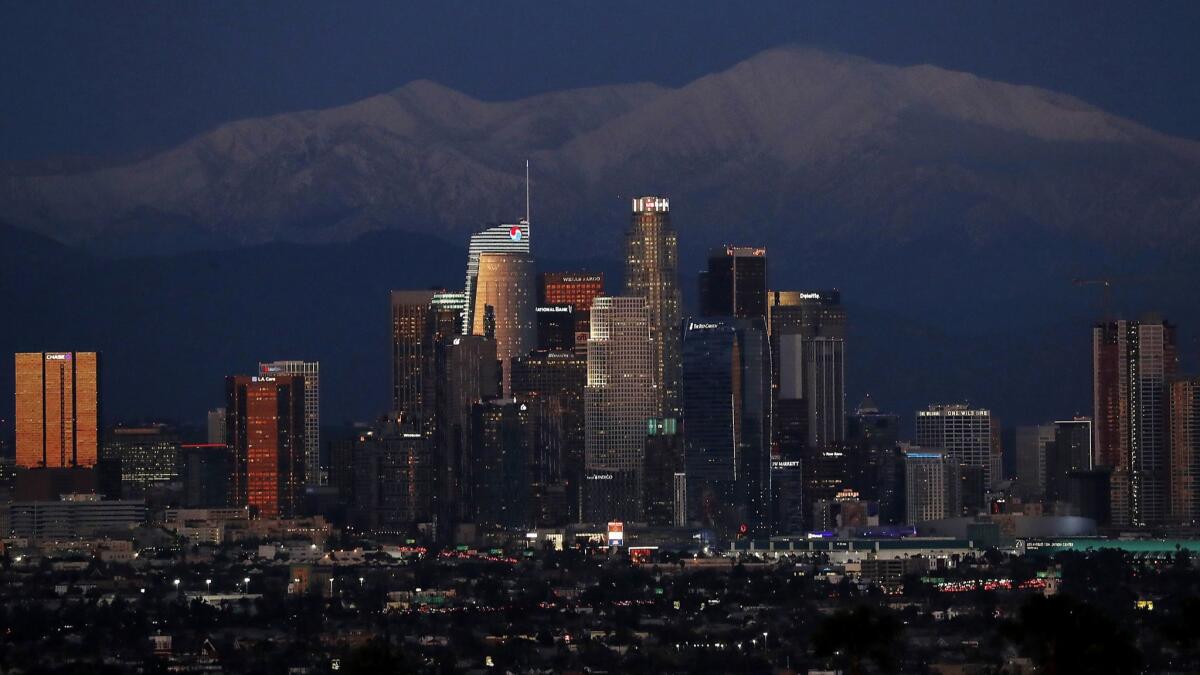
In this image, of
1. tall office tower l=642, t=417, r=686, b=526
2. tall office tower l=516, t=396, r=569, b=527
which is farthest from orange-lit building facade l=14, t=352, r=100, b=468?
tall office tower l=642, t=417, r=686, b=526

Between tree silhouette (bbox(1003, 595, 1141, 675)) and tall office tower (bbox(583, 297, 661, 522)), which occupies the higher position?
tall office tower (bbox(583, 297, 661, 522))

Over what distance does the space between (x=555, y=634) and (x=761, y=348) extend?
2455 inches

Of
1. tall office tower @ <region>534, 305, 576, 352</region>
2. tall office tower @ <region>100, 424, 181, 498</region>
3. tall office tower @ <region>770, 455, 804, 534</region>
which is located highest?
tall office tower @ <region>534, 305, 576, 352</region>

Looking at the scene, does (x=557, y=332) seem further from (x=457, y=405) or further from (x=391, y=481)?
(x=391, y=481)

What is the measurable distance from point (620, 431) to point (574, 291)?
11880mm

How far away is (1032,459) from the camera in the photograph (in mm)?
171625

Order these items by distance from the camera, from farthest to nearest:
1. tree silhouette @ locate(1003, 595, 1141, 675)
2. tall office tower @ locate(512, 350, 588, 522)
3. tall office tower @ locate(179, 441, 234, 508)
Result: tall office tower @ locate(512, 350, 588, 522) → tall office tower @ locate(179, 441, 234, 508) → tree silhouette @ locate(1003, 595, 1141, 675)

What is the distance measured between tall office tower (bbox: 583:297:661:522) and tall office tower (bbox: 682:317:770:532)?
2.13 meters

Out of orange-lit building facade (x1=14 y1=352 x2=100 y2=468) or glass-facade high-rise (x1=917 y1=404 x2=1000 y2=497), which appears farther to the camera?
glass-facade high-rise (x1=917 y1=404 x2=1000 y2=497)

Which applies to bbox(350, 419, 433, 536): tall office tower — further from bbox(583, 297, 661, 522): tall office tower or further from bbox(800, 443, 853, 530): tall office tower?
bbox(800, 443, 853, 530): tall office tower

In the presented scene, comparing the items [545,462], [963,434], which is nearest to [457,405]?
[545,462]

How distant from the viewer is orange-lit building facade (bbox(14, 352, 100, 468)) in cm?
15425

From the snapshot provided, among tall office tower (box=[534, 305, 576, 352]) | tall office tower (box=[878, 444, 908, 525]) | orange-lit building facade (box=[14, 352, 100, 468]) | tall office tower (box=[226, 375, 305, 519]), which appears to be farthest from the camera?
tall office tower (box=[534, 305, 576, 352])

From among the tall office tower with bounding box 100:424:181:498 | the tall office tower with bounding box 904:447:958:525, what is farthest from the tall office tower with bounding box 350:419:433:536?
the tall office tower with bounding box 904:447:958:525
